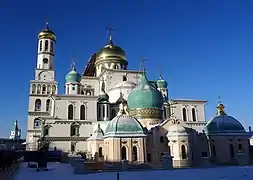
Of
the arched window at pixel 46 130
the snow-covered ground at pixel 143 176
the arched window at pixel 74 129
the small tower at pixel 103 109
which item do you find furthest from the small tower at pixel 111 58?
the snow-covered ground at pixel 143 176

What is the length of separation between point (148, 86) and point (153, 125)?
430 centimetres

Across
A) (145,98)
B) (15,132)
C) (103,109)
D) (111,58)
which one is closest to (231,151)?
(145,98)

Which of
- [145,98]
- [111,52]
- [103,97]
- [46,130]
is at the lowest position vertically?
[46,130]

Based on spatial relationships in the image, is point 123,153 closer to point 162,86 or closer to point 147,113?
point 147,113

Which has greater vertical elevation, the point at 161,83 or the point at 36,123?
the point at 161,83

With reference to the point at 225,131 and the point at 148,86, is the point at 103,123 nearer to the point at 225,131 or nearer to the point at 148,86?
the point at 148,86

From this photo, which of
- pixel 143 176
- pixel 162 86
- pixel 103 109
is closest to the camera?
pixel 143 176

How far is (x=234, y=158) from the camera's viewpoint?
25.3 m

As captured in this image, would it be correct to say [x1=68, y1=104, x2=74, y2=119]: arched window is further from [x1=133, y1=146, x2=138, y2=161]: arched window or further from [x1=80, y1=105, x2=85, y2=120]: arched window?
[x1=133, y1=146, x2=138, y2=161]: arched window

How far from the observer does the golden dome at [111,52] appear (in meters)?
42.1

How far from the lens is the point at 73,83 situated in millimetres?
38781

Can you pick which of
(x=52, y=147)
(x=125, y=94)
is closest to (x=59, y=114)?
(x=52, y=147)

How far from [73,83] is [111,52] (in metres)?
8.02

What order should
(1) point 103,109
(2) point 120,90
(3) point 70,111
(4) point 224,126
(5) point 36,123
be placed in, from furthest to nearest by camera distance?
(5) point 36,123 → (2) point 120,90 → (1) point 103,109 → (3) point 70,111 → (4) point 224,126
